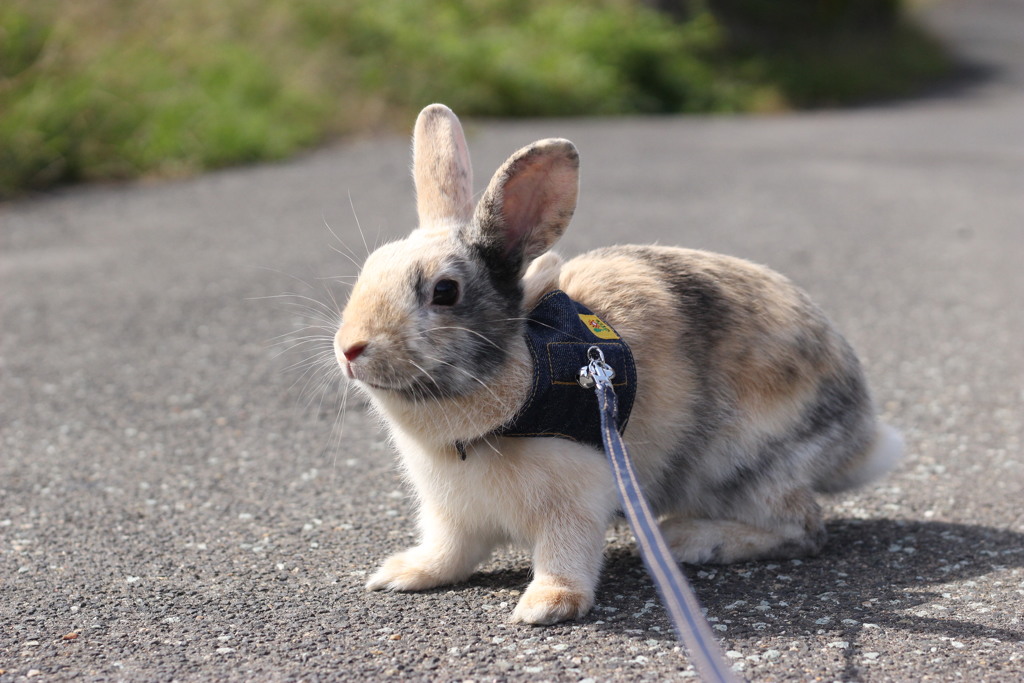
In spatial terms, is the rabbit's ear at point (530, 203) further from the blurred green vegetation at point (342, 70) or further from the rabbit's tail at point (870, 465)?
the blurred green vegetation at point (342, 70)

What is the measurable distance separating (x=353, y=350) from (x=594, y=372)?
2.04 feet

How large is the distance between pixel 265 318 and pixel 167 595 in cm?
334

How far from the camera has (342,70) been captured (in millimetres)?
13156

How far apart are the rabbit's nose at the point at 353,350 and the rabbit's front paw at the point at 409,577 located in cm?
72

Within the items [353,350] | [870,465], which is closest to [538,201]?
[353,350]

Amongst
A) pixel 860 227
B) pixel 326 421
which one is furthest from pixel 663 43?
pixel 326 421

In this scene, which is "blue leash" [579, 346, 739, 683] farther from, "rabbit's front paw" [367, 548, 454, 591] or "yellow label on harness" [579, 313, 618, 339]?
"rabbit's front paw" [367, 548, 454, 591]

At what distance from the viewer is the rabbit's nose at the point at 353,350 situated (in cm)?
272

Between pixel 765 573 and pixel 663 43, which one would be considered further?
pixel 663 43

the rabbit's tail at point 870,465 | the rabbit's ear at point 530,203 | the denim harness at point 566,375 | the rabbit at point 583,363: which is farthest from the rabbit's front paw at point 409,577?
the rabbit's tail at point 870,465

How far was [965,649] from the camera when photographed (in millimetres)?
2684

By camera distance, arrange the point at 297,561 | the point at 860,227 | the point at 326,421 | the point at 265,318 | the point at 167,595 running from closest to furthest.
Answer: the point at 167,595, the point at 297,561, the point at 326,421, the point at 265,318, the point at 860,227

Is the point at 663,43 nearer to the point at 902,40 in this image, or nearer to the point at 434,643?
the point at 902,40

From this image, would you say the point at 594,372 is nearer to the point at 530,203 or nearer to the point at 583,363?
the point at 583,363
